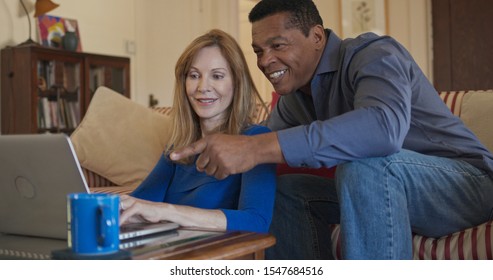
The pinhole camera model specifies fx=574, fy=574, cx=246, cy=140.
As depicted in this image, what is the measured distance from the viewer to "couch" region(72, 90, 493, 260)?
1438mm

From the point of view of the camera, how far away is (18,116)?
4094 millimetres

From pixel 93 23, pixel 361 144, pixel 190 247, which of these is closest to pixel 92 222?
pixel 190 247

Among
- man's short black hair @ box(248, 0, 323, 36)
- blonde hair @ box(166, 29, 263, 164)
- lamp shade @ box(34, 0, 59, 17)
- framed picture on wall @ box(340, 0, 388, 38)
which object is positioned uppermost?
lamp shade @ box(34, 0, 59, 17)

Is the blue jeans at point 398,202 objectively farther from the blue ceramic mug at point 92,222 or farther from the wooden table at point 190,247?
the blue ceramic mug at point 92,222

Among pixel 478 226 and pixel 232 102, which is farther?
pixel 232 102

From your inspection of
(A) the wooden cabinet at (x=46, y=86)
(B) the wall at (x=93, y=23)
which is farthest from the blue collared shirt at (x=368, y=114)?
(B) the wall at (x=93, y=23)

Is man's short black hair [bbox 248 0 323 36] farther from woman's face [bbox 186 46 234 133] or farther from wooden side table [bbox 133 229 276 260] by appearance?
wooden side table [bbox 133 229 276 260]

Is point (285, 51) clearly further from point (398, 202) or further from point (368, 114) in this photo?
point (398, 202)

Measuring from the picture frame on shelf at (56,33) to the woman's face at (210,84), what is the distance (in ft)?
9.99

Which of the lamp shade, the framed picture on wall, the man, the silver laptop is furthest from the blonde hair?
the framed picture on wall

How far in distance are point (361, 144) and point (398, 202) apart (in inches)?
6.2

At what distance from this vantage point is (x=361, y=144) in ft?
4.08

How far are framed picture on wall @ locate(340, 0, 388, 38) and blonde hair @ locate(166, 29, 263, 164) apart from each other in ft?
10.2
